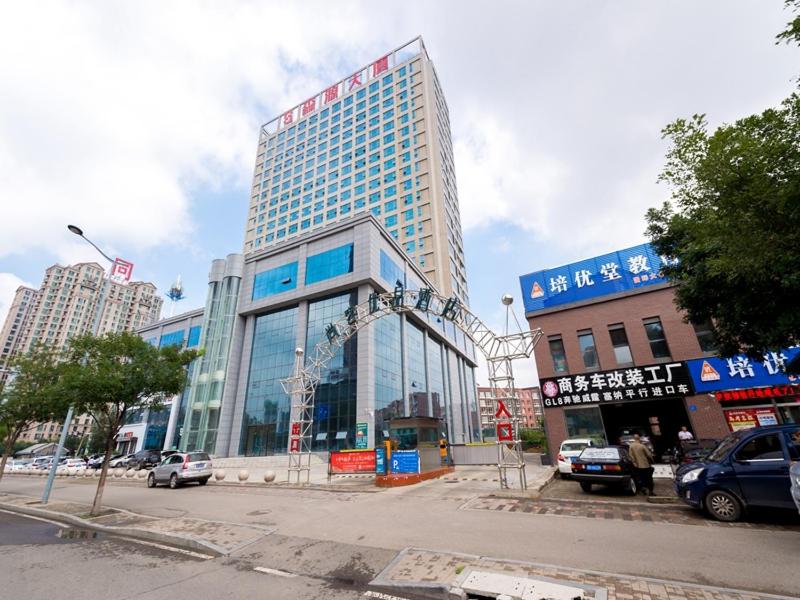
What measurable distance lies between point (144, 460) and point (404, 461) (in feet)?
101

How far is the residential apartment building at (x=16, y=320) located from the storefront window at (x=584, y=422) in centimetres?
14398

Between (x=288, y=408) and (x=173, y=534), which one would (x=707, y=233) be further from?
(x=288, y=408)

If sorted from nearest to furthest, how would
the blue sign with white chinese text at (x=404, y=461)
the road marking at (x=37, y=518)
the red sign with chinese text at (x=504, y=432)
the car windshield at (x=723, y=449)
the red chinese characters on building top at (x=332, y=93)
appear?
the car windshield at (x=723, y=449), the road marking at (x=37, y=518), the red sign with chinese text at (x=504, y=432), the blue sign with white chinese text at (x=404, y=461), the red chinese characters on building top at (x=332, y=93)

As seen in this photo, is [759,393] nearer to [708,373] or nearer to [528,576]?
[708,373]

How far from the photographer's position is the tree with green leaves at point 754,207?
6102 mm

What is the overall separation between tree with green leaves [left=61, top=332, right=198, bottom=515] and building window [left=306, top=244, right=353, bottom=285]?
20.6 meters

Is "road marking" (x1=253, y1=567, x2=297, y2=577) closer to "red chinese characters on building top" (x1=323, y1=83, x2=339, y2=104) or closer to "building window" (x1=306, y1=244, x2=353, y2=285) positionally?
"building window" (x1=306, y1=244, x2=353, y2=285)

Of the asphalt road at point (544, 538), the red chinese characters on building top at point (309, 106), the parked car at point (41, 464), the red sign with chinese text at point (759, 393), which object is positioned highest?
the red chinese characters on building top at point (309, 106)

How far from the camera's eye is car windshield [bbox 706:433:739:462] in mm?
7699

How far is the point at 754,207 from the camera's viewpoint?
6.44 meters

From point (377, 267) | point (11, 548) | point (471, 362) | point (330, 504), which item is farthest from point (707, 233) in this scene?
point (471, 362)

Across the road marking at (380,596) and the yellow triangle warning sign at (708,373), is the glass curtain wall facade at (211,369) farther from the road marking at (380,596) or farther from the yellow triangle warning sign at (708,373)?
the yellow triangle warning sign at (708,373)

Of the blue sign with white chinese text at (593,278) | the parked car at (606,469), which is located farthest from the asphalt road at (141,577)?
the blue sign with white chinese text at (593,278)

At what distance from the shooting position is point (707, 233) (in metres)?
7.36
